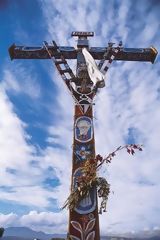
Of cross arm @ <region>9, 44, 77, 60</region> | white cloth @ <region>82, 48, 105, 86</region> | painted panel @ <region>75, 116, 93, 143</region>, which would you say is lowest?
painted panel @ <region>75, 116, 93, 143</region>

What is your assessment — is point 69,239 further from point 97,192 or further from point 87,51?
point 87,51

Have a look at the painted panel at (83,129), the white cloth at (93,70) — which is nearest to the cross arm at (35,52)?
the white cloth at (93,70)

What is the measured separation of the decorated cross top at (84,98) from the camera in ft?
53.1

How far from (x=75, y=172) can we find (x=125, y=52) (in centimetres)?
854

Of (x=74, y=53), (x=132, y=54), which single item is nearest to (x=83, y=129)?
(x=74, y=53)

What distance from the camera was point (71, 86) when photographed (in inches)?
782

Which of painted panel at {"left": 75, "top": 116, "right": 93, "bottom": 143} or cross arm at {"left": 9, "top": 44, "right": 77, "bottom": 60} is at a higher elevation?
cross arm at {"left": 9, "top": 44, "right": 77, "bottom": 60}

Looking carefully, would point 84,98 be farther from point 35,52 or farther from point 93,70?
point 35,52

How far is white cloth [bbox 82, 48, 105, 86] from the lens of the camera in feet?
60.0

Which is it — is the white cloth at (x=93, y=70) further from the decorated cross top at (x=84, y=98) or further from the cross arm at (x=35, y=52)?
the cross arm at (x=35, y=52)

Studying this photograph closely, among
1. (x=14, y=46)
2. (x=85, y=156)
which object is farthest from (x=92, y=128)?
(x=14, y=46)

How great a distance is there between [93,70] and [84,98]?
1586 mm

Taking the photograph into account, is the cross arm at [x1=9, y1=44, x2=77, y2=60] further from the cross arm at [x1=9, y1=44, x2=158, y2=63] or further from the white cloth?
the white cloth

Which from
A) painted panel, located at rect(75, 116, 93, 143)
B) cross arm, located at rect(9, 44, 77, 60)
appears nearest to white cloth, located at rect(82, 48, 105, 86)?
cross arm, located at rect(9, 44, 77, 60)
